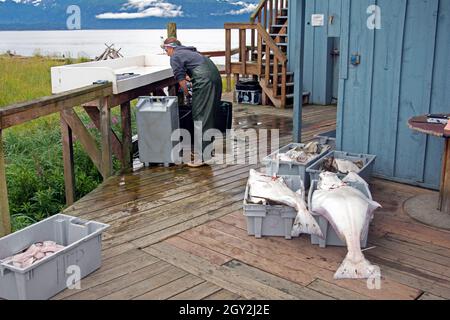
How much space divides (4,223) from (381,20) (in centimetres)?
380

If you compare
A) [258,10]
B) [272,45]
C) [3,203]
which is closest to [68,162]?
[3,203]

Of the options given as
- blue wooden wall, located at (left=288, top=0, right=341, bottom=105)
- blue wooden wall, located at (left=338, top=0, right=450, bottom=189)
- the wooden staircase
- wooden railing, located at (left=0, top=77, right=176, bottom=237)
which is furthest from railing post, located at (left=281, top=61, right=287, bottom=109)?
blue wooden wall, located at (left=338, top=0, right=450, bottom=189)

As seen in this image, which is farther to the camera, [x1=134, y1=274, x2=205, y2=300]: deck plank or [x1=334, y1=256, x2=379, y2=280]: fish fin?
[x1=334, y1=256, x2=379, y2=280]: fish fin

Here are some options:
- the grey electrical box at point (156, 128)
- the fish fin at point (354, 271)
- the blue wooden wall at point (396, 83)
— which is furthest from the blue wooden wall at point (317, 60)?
the fish fin at point (354, 271)

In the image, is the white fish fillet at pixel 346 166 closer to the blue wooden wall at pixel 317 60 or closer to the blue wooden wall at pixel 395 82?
the blue wooden wall at pixel 395 82

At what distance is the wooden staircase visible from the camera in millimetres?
9688

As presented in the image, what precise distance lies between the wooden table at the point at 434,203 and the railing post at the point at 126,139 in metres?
3.06

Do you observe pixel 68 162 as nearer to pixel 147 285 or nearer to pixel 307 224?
pixel 147 285

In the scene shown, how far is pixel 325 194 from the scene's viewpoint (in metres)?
3.58

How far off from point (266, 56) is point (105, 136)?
16.8 feet

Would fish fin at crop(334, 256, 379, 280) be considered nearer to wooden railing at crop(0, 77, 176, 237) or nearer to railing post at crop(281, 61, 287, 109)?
wooden railing at crop(0, 77, 176, 237)

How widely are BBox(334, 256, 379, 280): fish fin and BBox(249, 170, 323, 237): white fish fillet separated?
1.37 ft

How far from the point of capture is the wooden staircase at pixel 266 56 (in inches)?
381

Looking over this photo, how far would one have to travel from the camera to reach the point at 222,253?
359 cm
